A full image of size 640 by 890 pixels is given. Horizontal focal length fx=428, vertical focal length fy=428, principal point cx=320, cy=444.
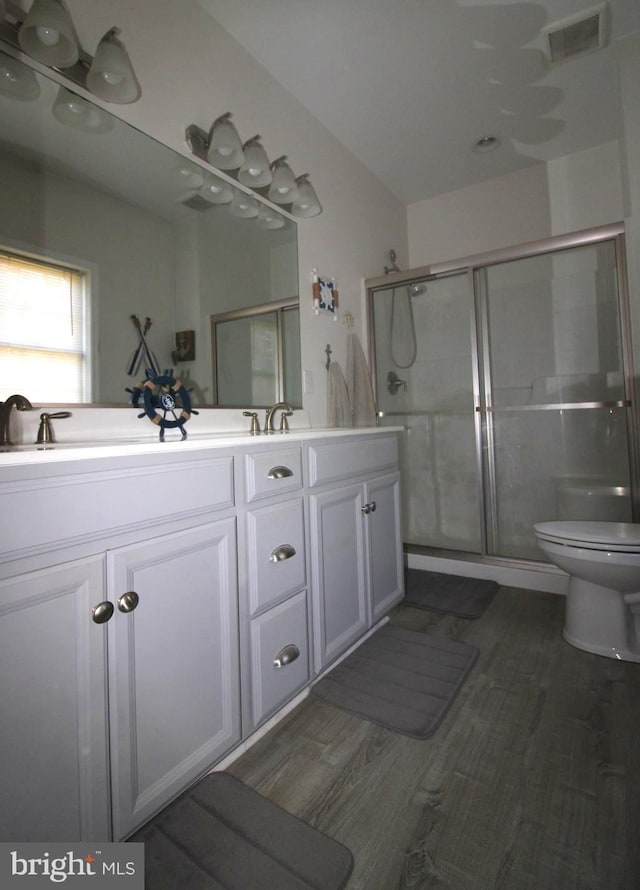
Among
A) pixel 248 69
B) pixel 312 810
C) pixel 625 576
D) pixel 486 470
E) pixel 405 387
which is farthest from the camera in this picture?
pixel 405 387

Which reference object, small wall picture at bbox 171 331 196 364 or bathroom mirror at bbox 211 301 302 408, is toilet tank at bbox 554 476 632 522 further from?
small wall picture at bbox 171 331 196 364

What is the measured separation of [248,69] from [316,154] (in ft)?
1.74

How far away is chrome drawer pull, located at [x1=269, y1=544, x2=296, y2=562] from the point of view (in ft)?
4.22

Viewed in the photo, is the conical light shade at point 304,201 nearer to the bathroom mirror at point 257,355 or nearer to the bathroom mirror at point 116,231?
the bathroom mirror at point 116,231

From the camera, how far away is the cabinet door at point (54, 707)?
28.5 inches

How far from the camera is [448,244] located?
312cm

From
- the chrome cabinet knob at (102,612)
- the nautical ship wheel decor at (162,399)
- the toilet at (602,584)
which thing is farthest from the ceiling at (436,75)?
the chrome cabinet knob at (102,612)

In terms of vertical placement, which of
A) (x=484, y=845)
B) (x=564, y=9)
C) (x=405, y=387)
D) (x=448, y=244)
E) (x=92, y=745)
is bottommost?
(x=484, y=845)

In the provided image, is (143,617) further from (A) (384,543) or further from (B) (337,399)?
(B) (337,399)

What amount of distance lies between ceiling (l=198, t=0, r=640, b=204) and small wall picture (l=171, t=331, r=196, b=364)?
4.27 ft

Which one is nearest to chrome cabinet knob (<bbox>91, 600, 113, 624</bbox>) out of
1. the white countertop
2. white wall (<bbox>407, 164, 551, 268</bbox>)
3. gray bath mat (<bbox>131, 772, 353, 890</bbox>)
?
the white countertop

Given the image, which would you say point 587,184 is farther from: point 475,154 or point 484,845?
point 484,845

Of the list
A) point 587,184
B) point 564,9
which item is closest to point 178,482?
point 564,9

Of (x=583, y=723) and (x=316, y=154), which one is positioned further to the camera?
(x=316, y=154)
